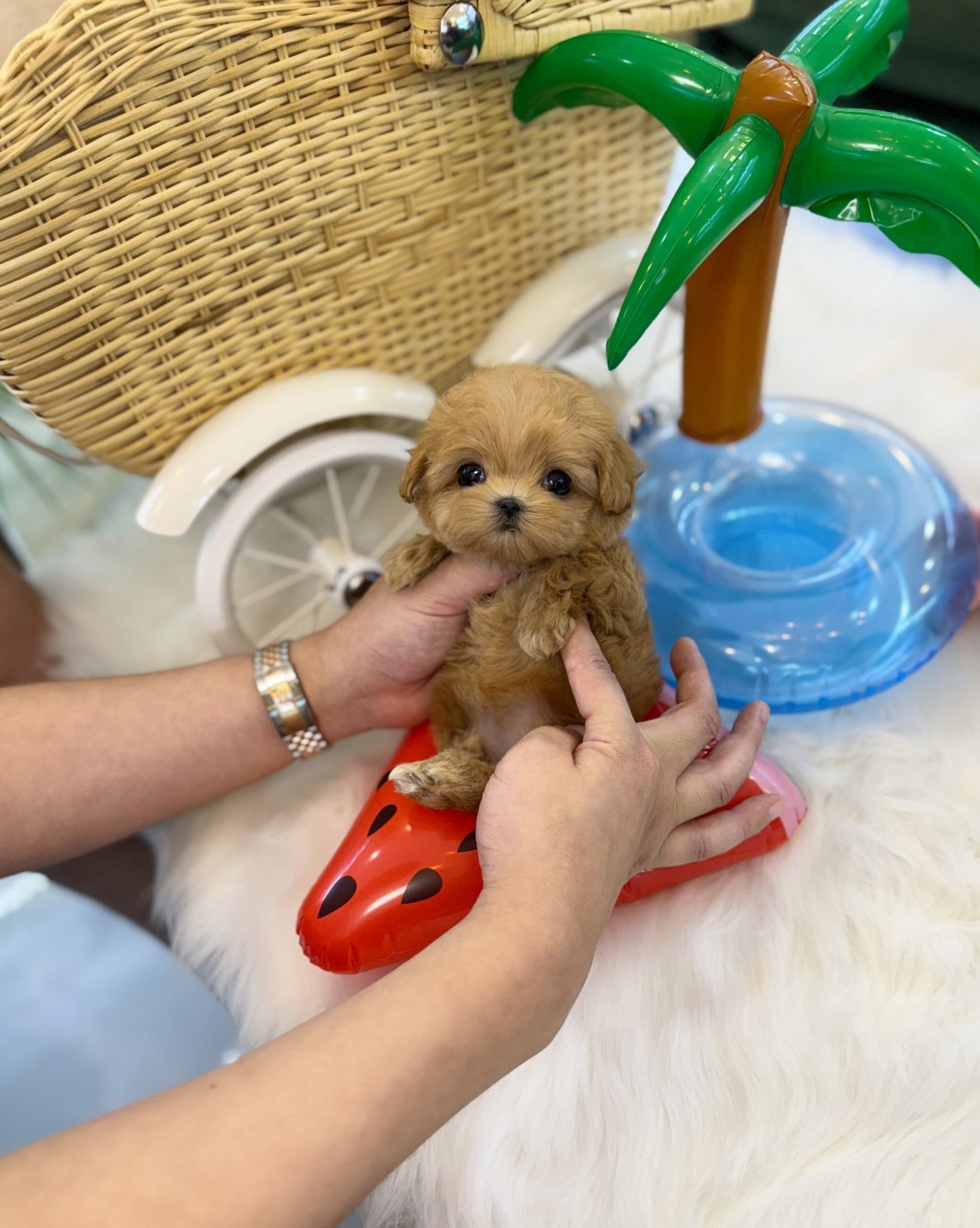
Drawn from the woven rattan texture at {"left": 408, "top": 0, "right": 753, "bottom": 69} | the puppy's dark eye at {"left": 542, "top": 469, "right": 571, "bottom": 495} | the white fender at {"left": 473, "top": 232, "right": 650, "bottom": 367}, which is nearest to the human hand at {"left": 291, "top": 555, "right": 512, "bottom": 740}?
the puppy's dark eye at {"left": 542, "top": 469, "right": 571, "bottom": 495}

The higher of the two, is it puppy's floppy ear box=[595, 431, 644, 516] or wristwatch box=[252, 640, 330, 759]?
puppy's floppy ear box=[595, 431, 644, 516]

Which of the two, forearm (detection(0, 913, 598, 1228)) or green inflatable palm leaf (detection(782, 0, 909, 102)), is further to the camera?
green inflatable palm leaf (detection(782, 0, 909, 102))

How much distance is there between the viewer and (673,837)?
28.1 inches

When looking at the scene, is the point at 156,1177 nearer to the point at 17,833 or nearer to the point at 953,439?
the point at 17,833

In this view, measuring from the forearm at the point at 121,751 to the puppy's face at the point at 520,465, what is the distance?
0.29 meters

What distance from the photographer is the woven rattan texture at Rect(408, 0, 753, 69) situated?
80 centimetres

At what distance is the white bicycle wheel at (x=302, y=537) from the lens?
936 millimetres

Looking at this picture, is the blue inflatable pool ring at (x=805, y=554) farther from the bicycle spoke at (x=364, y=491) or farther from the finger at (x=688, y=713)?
the bicycle spoke at (x=364, y=491)

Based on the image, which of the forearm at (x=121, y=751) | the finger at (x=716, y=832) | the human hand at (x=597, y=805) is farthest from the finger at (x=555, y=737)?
the forearm at (x=121, y=751)

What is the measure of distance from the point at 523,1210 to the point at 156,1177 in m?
0.30

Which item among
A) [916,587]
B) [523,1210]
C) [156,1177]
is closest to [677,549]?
[916,587]

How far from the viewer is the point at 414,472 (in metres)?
0.67

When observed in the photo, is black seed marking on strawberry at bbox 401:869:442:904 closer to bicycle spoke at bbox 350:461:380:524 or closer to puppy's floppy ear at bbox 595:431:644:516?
puppy's floppy ear at bbox 595:431:644:516

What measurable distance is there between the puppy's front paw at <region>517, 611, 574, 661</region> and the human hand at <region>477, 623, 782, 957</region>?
0.05 feet
